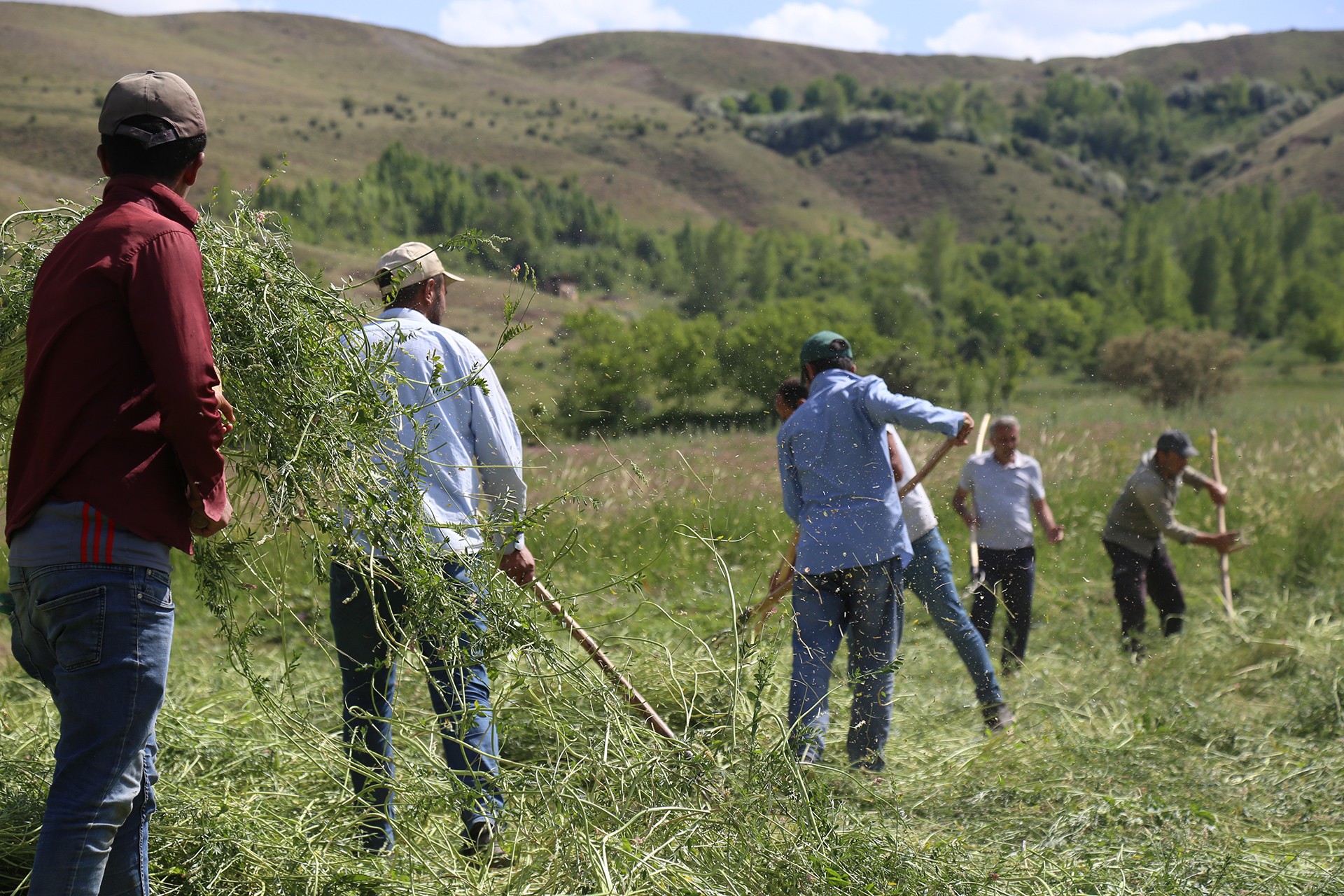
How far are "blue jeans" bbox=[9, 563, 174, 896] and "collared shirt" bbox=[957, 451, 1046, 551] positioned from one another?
14.8 feet

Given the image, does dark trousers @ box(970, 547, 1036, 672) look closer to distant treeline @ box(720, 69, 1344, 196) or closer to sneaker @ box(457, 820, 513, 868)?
sneaker @ box(457, 820, 513, 868)

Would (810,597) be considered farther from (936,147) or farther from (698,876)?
(936,147)

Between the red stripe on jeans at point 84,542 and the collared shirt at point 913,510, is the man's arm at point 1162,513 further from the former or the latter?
the red stripe on jeans at point 84,542

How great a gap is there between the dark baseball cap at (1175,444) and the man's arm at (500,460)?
4.44 metres

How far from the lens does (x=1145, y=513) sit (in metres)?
5.96

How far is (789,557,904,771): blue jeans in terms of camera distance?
3707 mm

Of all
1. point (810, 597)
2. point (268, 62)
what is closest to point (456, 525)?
point (810, 597)

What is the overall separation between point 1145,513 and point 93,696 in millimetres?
5652

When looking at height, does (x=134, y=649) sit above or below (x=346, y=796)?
above

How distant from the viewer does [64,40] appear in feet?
291

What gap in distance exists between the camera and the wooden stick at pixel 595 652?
265 centimetres

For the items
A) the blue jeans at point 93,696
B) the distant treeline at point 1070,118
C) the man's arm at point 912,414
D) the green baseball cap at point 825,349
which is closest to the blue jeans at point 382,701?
the blue jeans at point 93,696

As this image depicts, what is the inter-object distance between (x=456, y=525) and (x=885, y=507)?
5.78 ft

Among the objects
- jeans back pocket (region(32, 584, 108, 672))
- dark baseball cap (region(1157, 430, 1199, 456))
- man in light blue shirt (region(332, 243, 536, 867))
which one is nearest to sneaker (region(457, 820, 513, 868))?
man in light blue shirt (region(332, 243, 536, 867))
